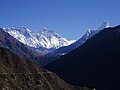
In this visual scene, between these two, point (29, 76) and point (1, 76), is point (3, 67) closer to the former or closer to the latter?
point (29, 76)

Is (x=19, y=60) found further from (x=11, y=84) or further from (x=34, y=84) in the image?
(x=11, y=84)

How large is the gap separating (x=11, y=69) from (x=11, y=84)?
2341 centimetres

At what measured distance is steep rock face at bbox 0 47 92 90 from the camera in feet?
379

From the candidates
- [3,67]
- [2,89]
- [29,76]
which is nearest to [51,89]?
[29,76]

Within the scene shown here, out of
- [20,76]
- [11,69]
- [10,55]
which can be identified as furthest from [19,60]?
[20,76]

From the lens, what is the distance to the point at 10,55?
149875mm

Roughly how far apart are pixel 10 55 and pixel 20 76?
25.3 meters

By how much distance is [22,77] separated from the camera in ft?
415

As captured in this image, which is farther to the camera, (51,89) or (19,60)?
(19,60)

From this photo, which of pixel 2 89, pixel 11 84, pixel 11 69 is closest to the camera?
pixel 2 89

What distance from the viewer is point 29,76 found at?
130750 millimetres

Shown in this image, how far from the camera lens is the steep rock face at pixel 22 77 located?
11562 cm

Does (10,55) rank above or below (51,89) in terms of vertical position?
above

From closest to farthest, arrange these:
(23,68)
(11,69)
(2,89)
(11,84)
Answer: (2,89) → (11,84) → (11,69) → (23,68)
